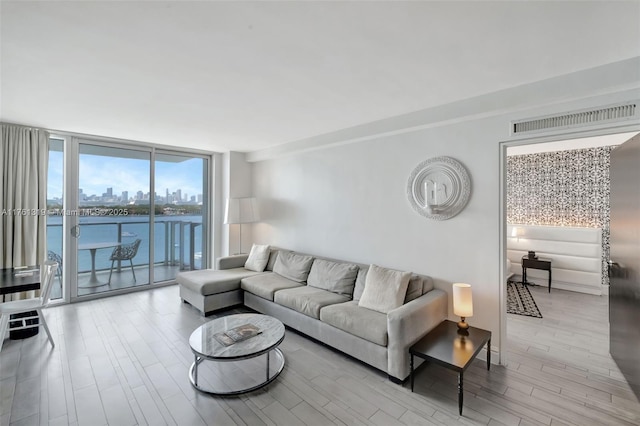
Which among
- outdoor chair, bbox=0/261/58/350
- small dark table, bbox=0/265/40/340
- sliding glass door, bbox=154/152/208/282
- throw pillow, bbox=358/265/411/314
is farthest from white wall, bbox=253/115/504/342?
small dark table, bbox=0/265/40/340

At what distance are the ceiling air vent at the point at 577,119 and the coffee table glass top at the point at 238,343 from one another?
9.56 feet

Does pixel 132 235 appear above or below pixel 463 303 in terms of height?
above

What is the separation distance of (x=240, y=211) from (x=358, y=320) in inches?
128

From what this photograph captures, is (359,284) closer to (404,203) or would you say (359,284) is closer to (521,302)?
(404,203)

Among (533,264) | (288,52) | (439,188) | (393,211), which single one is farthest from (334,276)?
(533,264)

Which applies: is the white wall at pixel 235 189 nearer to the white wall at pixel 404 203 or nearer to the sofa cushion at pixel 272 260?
the white wall at pixel 404 203

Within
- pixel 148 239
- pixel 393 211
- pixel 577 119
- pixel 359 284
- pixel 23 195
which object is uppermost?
pixel 577 119

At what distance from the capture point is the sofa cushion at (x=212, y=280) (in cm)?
392

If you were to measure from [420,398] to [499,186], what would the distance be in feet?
6.64

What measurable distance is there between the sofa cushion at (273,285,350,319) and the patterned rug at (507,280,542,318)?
2676 mm

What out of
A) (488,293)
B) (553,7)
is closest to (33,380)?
(488,293)

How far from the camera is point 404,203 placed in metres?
3.49

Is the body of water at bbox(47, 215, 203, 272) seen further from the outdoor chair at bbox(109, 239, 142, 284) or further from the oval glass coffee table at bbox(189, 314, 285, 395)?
the oval glass coffee table at bbox(189, 314, 285, 395)

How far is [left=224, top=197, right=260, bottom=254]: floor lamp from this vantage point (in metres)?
5.22
